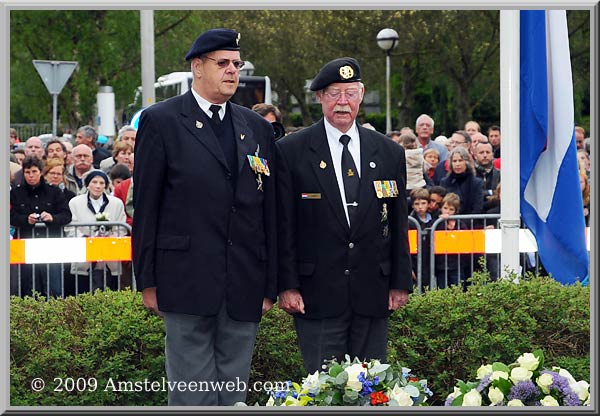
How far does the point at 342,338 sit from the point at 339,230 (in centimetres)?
55

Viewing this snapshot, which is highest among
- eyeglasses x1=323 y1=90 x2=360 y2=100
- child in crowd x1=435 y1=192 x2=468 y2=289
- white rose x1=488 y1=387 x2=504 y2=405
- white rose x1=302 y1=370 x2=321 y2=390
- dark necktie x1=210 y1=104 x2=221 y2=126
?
eyeglasses x1=323 y1=90 x2=360 y2=100

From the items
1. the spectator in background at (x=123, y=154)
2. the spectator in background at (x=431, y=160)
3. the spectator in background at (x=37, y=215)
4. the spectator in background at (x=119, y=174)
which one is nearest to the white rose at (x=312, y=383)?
the spectator in background at (x=37, y=215)

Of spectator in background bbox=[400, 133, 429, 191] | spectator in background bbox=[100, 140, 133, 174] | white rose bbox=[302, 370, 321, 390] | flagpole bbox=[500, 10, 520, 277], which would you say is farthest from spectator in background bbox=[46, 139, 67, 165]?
white rose bbox=[302, 370, 321, 390]

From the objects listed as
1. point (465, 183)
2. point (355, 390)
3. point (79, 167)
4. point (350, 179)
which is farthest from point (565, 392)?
point (79, 167)

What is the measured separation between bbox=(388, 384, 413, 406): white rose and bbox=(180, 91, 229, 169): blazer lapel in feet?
4.37

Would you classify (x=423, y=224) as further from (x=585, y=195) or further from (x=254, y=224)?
(x=254, y=224)

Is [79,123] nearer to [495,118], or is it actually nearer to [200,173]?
[495,118]

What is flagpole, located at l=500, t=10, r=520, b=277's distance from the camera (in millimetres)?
7895

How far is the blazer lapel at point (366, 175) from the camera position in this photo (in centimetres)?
589

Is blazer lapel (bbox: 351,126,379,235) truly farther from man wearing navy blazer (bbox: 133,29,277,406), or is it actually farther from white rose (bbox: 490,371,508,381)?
white rose (bbox: 490,371,508,381)

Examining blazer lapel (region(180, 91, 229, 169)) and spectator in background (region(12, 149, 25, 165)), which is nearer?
blazer lapel (region(180, 91, 229, 169))

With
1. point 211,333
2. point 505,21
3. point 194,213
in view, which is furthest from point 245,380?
Answer: point 505,21

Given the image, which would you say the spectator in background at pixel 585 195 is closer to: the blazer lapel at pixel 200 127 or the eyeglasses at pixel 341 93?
the eyeglasses at pixel 341 93

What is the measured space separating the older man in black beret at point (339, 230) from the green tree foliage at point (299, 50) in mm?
23777
